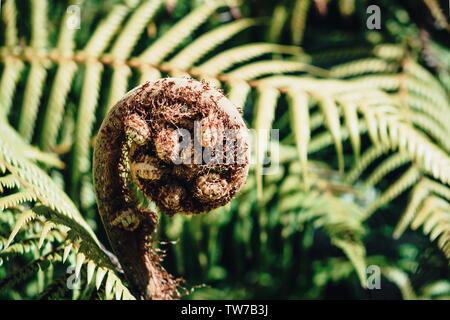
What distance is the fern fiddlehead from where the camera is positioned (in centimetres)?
78

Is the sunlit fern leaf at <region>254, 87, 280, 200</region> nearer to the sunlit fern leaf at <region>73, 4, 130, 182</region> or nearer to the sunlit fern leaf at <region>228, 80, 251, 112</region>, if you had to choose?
the sunlit fern leaf at <region>228, 80, 251, 112</region>

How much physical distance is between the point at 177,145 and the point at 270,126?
70 centimetres

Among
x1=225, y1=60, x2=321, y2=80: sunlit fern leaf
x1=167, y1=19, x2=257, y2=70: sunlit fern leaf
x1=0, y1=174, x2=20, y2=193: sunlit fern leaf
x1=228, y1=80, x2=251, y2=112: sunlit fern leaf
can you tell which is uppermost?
x1=167, y1=19, x2=257, y2=70: sunlit fern leaf

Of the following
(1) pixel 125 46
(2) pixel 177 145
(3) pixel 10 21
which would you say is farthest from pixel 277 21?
(2) pixel 177 145

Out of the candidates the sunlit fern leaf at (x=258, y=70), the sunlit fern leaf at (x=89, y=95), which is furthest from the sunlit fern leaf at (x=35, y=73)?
the sunlit fern leaf at (x=258, y=70)

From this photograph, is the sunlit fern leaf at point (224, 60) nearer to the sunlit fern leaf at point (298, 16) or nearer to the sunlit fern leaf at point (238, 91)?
the sunlit fern leaf at point (238, 91)

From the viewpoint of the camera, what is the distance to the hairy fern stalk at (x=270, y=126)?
1.41 m

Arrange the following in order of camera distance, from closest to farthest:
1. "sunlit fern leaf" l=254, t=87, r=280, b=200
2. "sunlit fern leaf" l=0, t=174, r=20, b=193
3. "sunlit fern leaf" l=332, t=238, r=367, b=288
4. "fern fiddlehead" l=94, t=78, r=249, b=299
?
"fern fiddlehead" l=94, t=78, r=249, b=299 → "sunlit fern leaf" l=0, t=174, r=20, b=193 → "sunlit fern leaf" l=254, t=87, r=280, b=200 → "sunlit fern leaf" l=332, t=238, r=367, b=288

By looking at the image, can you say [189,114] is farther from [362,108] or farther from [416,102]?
[416,102]

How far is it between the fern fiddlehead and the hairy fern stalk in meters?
0.35

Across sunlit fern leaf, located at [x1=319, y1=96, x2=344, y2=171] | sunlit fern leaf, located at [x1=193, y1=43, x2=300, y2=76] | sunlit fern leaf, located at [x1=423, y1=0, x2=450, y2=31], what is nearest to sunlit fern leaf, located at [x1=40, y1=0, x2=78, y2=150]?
sunlit fern leaf, located at [x1=193, y1=43, x2=300, y2=76]

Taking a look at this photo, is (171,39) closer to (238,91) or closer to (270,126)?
(238,91)
